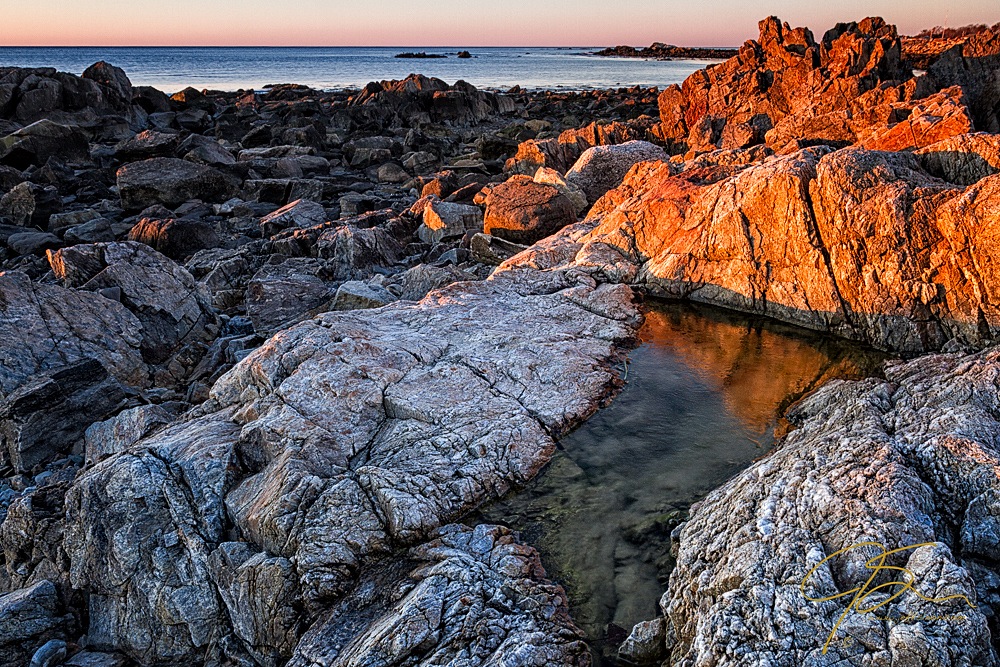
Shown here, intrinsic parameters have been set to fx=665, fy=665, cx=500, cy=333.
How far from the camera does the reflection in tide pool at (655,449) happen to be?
24.6 feet

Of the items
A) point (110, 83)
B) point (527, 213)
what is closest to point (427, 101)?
point (110, 83)

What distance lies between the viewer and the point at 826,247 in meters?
13.2

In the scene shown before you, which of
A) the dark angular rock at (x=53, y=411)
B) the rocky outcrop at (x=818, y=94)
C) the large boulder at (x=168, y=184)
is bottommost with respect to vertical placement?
the dark angular rock at (x=53, y=411)

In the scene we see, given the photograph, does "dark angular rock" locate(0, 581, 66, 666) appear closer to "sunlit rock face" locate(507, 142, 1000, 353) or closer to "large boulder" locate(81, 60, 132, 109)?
"sunlit rock face" locate(507, 142, 1000, 353)

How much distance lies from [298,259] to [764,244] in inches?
508

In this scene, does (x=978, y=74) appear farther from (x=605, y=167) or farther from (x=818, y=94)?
(x=605, y=167)

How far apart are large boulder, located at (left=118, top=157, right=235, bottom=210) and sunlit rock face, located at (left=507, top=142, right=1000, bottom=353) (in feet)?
59.0

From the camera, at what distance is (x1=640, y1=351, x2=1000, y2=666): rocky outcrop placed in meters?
5.29

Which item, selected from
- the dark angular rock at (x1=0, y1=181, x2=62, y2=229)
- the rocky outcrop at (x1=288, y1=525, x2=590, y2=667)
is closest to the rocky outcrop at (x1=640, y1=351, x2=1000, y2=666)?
the rocky outcrop at (x1=288, y1=525, x2=590, y2=667)

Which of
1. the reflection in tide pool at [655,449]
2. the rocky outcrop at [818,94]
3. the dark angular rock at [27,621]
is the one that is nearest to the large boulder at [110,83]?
the rocky outcrop at [818,94]

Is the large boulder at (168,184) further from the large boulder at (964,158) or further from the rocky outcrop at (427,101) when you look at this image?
the rocky outcrop at (427,101)

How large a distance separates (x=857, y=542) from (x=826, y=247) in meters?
8.59

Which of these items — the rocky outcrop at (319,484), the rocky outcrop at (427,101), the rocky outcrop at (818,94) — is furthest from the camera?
the rocky outcrop at (427,101)

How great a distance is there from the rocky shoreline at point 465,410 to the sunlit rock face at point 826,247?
5 cm
